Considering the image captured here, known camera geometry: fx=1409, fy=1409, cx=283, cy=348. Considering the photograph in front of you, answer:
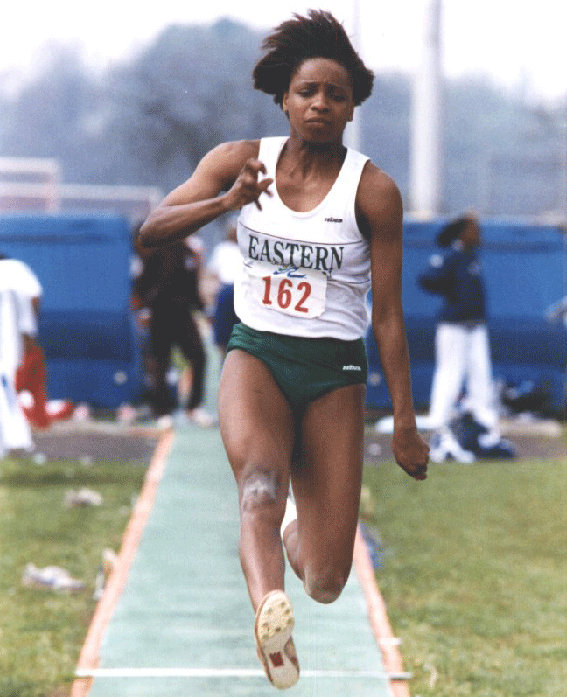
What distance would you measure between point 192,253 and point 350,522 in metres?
8.39

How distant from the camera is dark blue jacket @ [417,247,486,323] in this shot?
12.6 meters

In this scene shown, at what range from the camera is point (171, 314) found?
43.6 ft

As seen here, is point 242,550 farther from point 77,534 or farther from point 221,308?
point 221,308

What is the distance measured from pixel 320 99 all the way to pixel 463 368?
898cm

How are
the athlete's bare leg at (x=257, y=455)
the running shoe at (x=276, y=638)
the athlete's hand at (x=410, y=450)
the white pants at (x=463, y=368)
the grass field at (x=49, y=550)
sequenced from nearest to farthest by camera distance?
1. the running shoe at (x=276, y=638)
2. the athlete's bare leg at (x=257, y=455)
3. the athlete's hand at (x=410, y=450)
4. the grass field at (x=49, y=550)
5. the white pants at (x=463, y=368)

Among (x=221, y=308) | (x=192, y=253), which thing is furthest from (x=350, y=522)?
(x=192, y=253)

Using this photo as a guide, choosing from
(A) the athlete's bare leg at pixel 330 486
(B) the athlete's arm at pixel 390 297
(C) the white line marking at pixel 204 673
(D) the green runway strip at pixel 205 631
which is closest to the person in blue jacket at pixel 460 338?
(D) the green runway strip at pixel 205 631

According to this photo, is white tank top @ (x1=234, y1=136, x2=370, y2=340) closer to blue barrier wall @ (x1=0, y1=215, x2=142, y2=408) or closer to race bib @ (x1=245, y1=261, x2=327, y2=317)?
race bib @ (x1=245, y1=261, x2=327, y2=317)

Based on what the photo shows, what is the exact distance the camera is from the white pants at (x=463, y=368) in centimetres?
1284

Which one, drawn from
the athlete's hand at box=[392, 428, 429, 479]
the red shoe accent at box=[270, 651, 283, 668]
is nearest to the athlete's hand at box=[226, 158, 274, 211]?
the athlete's hand at box=[392, 428, 429, 479]

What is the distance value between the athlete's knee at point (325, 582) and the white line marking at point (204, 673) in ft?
5.25

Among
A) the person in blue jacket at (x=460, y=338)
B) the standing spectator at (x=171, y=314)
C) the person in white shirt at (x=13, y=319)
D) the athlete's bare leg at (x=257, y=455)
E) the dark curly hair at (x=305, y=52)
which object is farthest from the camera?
the standing spectator at (x=171, y=314)

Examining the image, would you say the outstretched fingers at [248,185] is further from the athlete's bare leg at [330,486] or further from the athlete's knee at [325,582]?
the athlete's knee at [325,582]

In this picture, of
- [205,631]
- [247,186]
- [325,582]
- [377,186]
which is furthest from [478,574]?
[247,186]
